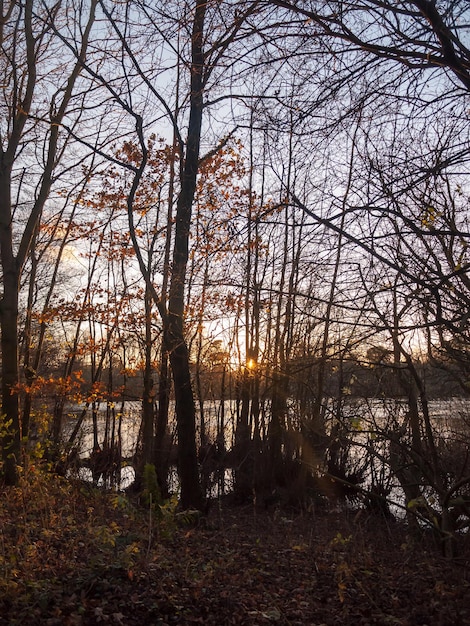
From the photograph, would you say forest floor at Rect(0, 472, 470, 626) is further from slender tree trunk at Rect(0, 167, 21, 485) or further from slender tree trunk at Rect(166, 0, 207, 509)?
slender tree trunk at Rect(166, 0, 207, 509)

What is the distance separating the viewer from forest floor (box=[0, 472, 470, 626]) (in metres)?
4.00

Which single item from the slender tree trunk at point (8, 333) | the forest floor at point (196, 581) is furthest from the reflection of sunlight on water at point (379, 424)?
the slender tree trunk at point (8, 333)

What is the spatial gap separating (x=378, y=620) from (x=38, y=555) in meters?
2.82

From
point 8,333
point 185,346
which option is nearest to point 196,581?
point 185,346

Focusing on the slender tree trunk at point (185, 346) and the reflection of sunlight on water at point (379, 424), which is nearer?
the reflection of sunlight on water at point (379, 424)

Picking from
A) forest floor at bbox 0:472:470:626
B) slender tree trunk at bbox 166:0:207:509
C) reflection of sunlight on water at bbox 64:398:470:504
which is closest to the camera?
Result: forest floor at bbox 0:472:470:626

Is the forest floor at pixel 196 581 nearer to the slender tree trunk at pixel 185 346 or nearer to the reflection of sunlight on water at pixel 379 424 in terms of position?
the reflection of sunlight on water at pixel 379 424

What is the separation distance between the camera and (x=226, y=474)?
1570 cm

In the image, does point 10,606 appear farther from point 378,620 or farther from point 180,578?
point 378,620

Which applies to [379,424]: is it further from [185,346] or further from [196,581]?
[196,581]

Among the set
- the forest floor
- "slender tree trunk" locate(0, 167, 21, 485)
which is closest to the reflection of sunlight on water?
the forest floor

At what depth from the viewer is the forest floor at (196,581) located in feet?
13.1

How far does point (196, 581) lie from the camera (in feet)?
15.4

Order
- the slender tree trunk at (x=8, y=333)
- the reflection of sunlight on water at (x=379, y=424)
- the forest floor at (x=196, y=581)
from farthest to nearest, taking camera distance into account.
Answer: the slender tree trunk at (x=8, y=333) → the reflection of sunlight on water at (x=379, y=424) → the forest floor at (x=196, y=581)
